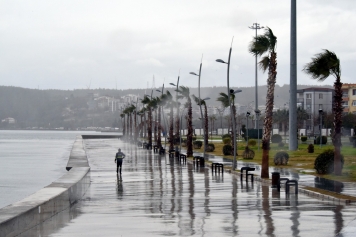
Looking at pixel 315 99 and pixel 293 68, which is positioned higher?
pixel 315 99

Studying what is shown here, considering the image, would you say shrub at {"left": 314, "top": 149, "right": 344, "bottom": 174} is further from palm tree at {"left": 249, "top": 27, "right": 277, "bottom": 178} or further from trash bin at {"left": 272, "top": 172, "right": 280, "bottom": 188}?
trash bin at {"left": 272, "top": 172, "right": 280, "bottom": 188}

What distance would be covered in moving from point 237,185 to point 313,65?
798 centimetres

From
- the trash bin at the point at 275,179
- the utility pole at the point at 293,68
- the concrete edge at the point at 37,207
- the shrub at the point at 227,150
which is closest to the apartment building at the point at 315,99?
the shrub at the point at 227,150

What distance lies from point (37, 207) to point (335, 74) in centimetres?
2096

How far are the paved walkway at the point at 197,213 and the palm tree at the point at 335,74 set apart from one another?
5724mm

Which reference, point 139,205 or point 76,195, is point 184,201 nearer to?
point 139,205

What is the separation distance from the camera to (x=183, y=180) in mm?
32219

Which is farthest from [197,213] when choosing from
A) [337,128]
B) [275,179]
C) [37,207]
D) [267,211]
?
[337,128]

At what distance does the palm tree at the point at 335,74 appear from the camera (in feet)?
107

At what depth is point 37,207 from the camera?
1563 cm

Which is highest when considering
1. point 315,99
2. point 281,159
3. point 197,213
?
point 315,99

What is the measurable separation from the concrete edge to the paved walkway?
25 centimetres

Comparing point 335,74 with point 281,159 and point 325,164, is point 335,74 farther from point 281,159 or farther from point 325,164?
point 281,159

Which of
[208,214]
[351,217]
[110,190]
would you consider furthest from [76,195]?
[351,217]
